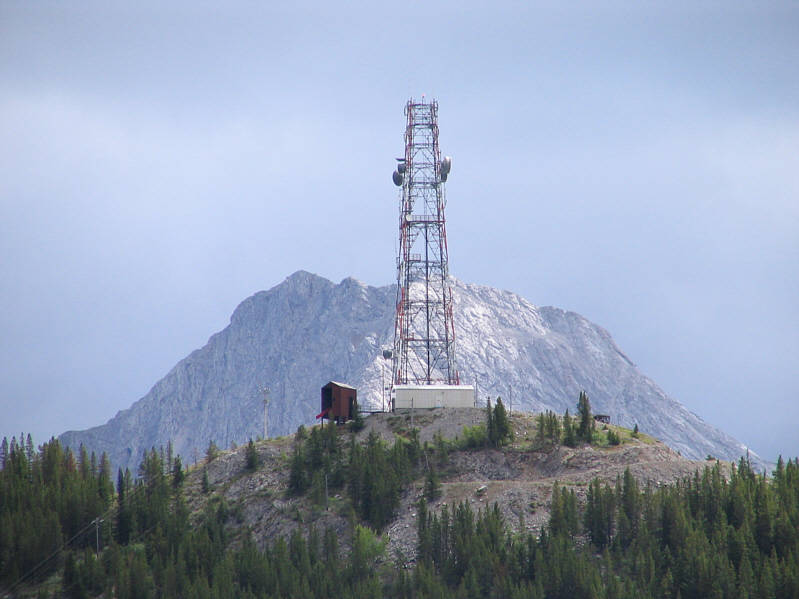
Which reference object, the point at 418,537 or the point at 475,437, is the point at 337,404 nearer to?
the point at 475,437

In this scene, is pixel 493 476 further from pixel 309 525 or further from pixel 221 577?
pixel 221 577

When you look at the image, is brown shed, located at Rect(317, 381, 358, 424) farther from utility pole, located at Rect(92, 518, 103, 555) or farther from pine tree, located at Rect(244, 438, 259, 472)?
utility pole, located at Rect(92, 518, 103, 555)

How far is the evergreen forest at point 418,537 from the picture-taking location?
8081 centimetres

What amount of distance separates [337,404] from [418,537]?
71.5 feet

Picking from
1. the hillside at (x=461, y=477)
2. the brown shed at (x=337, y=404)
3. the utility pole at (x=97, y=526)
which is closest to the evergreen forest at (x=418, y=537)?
the utility pole at (x=97, y=526)

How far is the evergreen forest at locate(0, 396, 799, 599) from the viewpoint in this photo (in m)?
80.8

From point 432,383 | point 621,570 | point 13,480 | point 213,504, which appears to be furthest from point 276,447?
point 621,570

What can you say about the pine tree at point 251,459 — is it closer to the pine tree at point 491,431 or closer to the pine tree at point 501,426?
the pine tree at point 491,431

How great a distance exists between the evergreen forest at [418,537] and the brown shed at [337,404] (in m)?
3.99

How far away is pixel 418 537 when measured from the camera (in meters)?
88.0

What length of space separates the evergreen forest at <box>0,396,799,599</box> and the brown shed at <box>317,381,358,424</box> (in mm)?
3990

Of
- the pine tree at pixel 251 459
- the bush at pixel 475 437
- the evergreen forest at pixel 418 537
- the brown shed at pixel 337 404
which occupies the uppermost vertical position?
the brown shed at pixel 337 404

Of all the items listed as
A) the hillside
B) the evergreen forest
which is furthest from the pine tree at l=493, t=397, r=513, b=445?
the hillside

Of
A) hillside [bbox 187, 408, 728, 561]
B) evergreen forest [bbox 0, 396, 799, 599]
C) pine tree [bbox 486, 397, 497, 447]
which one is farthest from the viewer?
pine tree [bbox 486, 397, 497, 447]
